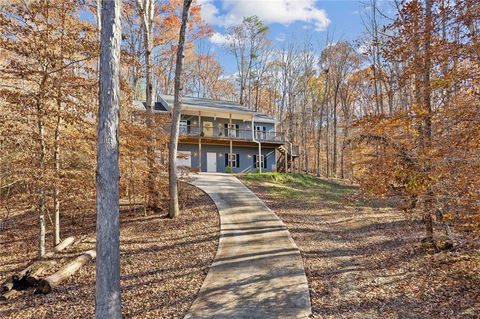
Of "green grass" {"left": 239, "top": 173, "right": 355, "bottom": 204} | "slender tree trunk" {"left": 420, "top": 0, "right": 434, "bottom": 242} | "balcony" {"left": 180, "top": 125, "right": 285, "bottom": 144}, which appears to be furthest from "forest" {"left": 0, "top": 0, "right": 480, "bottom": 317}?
"balcony" {"left": 180, "top": 125, "right": 285, "bottom": 144}

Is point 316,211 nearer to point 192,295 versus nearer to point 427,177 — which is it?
point 427,177

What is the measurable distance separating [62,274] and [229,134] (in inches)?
706

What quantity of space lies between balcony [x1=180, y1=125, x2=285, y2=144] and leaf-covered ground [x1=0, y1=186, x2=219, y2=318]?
416 inches

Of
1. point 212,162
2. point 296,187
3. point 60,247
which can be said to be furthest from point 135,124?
point 212,162

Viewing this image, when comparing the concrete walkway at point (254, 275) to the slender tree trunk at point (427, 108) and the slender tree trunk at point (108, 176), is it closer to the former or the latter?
the slender tree trunk at point (108, 176)

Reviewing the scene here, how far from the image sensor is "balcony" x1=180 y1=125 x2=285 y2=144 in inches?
917

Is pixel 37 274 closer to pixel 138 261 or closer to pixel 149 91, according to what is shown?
pixel 138 261

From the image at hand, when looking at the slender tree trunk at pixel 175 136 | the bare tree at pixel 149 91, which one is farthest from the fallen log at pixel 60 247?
the slender tree trunk at pixel 175 136

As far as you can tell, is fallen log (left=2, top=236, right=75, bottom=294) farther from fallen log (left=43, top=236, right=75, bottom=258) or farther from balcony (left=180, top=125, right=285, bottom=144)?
balcony (left=180, top=125, right=285, bottom=144)

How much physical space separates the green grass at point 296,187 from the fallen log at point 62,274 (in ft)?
34.3

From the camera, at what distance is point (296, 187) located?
20016 millimetres

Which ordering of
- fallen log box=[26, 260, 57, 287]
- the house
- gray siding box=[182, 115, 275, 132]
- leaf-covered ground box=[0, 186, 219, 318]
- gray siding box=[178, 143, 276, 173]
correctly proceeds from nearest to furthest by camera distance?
leaf-covered ground box=[0, 186, 219, 318] < fallen log box=[26, 260, 57, 287] < the house < gray siding box=[178, 143, 276, 173] < gray siding box=[182, 115, 275, 132]

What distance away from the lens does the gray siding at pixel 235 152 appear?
2431cm

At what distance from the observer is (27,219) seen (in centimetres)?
1266
